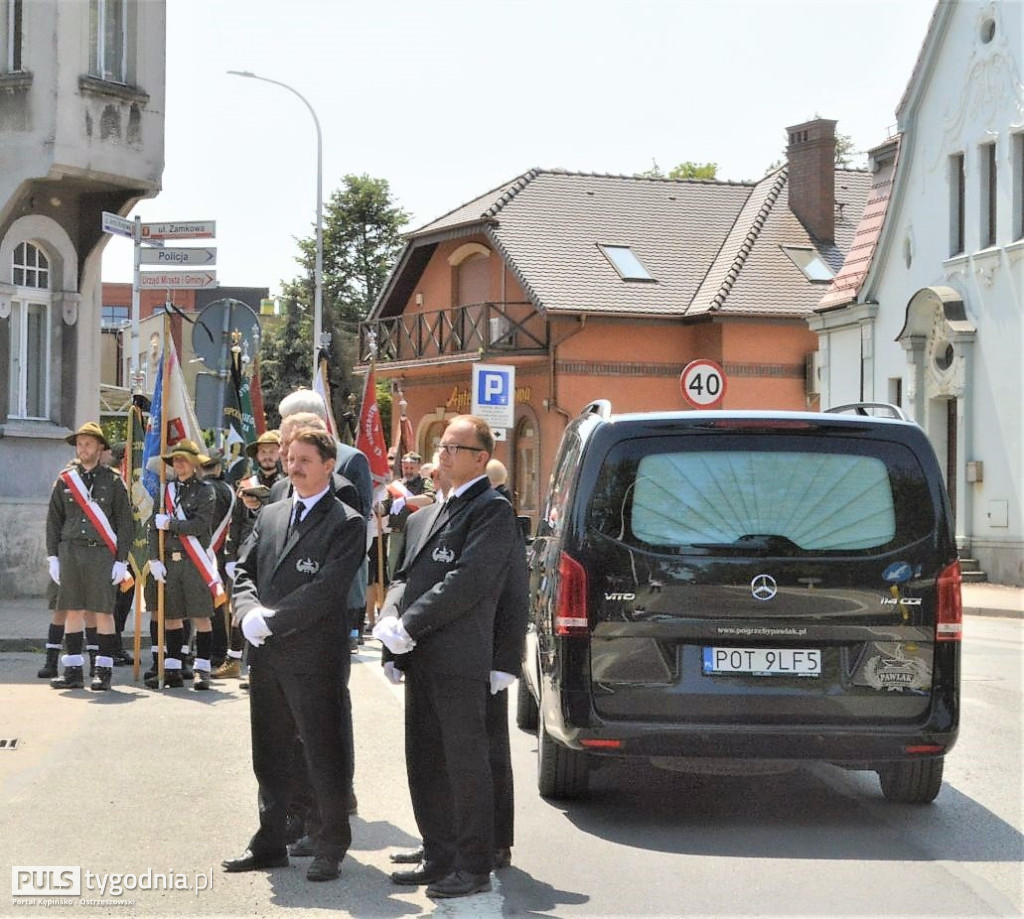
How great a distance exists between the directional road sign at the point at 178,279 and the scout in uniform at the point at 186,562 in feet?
16.2

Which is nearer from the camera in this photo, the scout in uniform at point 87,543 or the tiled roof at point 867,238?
the scout in uniform at point 87,543

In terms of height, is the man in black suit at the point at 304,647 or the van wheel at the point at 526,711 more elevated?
the man in black suit at the point at 304,647

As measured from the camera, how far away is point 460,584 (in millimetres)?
6617

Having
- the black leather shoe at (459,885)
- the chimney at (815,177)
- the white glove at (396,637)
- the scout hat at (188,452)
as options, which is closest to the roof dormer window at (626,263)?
the chimney at (815,177)

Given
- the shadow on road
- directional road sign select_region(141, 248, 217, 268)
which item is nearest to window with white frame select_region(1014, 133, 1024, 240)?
directional road sign select_region(141, 248, 217, 268)

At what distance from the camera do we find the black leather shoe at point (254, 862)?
6.95 m

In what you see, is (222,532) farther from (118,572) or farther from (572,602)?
(572,602)

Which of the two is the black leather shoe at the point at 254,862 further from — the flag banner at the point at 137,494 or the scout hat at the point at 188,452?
the flag banner at the point at 137,494

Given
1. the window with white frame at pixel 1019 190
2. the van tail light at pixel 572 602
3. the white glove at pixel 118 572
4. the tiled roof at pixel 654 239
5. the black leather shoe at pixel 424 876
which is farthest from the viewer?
the tiled roof at pixel 654 239

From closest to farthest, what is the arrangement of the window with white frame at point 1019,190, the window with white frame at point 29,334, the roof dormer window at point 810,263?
the window with white frame at point 29,334 → the window with white frame at point 1019,190 → the roof dormer window at point 810,263

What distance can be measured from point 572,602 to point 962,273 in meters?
23.0

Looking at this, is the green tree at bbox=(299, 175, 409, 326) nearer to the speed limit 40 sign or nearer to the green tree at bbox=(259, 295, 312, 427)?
the green tree at bbox=(259, 295, 312, 427)

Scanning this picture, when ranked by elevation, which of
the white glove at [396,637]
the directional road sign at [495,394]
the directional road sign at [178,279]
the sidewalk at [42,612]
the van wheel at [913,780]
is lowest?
the sidewalk at [42,612]

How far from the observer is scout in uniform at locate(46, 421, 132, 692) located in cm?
1344
